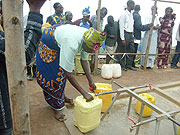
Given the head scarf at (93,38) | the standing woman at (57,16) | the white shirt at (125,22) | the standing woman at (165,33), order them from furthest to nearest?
the standing woman at (165,33)
the white shirt at (125,22)
the standing woman at (57,16)
the head scarf at (93,38)

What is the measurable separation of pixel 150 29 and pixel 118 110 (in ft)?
11.3

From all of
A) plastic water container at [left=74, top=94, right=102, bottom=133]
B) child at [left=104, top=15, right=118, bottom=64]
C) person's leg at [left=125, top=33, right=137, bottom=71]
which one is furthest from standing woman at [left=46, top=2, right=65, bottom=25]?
plastic water container at [left=74, top=94, right=102, bottom=133]

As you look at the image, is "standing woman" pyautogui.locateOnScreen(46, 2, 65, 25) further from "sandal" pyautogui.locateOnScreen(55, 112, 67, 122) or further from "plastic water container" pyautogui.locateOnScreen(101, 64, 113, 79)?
"sandal" pyautogui.locateOnScreen(55, 112, 67, 122)

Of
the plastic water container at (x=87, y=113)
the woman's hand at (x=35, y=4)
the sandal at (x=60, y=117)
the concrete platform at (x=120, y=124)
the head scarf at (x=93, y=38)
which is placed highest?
the woman's hand at (x=35, y=4)

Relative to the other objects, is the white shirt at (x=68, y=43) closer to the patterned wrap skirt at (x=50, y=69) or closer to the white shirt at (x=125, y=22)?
the patterned wrap skirt at (x=50, y=69)

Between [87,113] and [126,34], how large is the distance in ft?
12.1

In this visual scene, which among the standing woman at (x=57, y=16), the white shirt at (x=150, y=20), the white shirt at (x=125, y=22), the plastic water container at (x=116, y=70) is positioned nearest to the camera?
the standing woman at (x=57, y=16)

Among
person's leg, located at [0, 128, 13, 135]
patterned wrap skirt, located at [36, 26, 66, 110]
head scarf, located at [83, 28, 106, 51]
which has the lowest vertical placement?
person's leg, located at [0, 128, 13, 135]

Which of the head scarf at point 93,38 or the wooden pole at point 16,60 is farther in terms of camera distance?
the head scarf at point 93,38

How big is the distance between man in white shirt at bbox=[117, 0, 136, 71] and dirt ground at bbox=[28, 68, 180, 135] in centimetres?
51

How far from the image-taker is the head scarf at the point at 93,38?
1806 millimetres

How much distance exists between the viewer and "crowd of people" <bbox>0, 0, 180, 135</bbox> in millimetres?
1109

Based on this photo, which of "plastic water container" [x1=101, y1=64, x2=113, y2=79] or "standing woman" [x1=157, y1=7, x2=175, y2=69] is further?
"standing woman" [x1=157, y1=7, x2=175, y2=69]

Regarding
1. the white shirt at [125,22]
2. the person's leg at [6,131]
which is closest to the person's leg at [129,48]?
the white shirt at [125,22]
